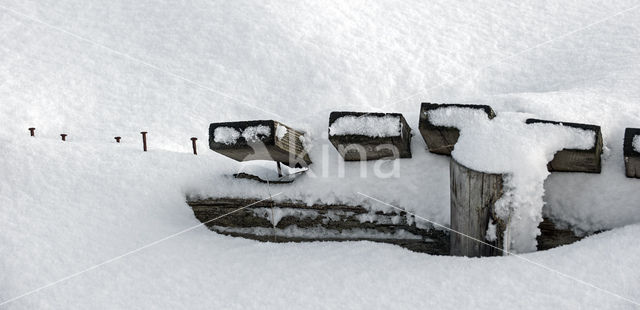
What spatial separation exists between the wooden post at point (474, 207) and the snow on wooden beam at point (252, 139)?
2.72 feet

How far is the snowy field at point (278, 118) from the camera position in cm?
300

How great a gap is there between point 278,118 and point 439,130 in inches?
90.7

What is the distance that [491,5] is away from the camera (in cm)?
666

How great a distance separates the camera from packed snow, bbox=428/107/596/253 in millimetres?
2887

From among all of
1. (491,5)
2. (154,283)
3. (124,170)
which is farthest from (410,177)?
(491,5)

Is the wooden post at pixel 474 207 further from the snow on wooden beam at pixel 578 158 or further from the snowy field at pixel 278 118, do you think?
the snow on wooden beam at pixel 578 158

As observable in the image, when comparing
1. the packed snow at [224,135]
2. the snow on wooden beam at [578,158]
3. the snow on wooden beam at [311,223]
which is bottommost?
the snow on wooden beam at [311,223]

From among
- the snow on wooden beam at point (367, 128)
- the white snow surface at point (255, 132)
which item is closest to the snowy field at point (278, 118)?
the snow on wooden beam at point (367, 128)

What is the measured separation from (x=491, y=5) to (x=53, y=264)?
5.12 meters

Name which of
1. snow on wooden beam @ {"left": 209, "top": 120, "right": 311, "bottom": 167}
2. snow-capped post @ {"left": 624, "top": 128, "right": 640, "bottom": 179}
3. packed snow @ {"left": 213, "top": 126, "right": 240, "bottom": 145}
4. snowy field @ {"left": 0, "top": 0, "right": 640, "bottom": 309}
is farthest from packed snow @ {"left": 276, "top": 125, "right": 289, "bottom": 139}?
snow-capped post @ {"left": 624, "top": 128, "right": 640, "bottom": 179}

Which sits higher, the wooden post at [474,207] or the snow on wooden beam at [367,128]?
the snow on wooden beam at [367,128]

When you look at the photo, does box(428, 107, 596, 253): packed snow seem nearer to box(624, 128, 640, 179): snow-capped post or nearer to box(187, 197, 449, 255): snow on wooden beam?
box(624, 128, 640, 179): snow-capped post

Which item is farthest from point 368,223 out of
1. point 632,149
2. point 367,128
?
point 632,149

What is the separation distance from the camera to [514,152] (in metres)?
2.91
